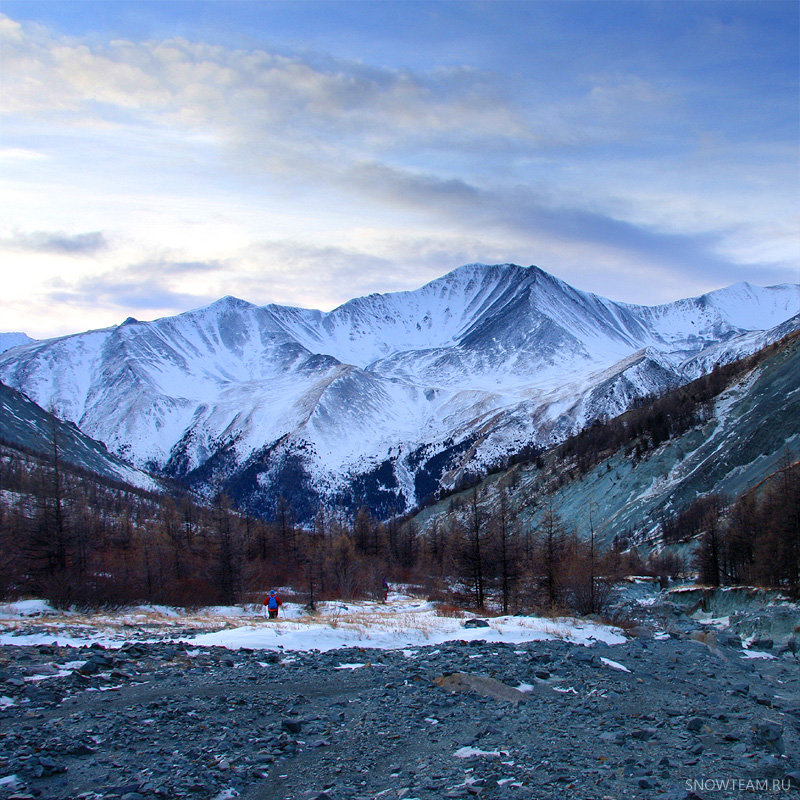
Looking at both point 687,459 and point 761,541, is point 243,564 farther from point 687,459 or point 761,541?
point 687,459

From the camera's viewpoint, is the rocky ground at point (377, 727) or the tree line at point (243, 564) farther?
the tree line at point (243, 564)

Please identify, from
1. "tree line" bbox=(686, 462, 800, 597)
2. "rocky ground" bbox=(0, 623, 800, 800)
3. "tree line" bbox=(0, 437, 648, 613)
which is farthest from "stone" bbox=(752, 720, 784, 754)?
"tree line" bbox=(686, 462, 800, 597)

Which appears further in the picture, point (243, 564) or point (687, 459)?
point (687, 459)

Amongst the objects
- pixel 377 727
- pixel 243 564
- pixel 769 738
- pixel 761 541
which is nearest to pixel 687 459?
pixel 761 541

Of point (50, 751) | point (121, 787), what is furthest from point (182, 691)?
point (121, 787)

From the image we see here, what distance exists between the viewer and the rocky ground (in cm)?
807

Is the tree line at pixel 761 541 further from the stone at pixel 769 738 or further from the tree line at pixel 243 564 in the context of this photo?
the stone at pixel 769 738

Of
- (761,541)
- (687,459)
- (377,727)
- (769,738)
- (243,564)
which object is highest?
(687,459)

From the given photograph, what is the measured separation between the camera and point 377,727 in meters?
10.6

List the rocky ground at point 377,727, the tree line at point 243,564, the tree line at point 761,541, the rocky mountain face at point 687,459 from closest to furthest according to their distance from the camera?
1. the rocky ground at point 377,727
2. the tree line at point 243,564
3. the tree line at point 761,541
4. the rocky mountain face at point 687,459

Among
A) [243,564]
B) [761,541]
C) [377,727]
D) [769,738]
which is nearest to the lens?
[769,738]

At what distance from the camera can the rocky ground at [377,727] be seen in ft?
26.5

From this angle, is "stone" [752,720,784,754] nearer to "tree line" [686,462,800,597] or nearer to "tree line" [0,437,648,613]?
"tree line" [0,437,648,613]

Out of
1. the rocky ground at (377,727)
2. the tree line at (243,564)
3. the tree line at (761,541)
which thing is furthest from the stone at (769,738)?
the tree line at (761,541)
